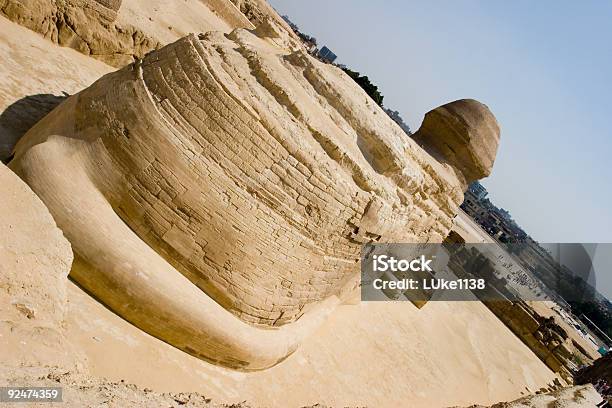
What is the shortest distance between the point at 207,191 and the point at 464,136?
5.54m

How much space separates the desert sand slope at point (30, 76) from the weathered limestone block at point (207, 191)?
874mm

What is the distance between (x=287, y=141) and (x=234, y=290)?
164cm

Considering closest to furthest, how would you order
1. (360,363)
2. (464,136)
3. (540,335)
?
(360,363) → (464,136) → (540,335)

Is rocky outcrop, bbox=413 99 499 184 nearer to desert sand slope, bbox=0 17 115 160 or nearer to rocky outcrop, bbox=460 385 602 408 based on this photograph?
rocky outcrop, bbox=460 385 602 408

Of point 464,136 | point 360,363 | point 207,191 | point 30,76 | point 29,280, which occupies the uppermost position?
point 464,136

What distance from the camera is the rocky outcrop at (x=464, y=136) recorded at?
8156 millimetres

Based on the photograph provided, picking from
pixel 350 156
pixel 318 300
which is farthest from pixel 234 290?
pixel 350 156

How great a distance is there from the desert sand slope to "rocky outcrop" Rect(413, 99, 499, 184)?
626 centimetres

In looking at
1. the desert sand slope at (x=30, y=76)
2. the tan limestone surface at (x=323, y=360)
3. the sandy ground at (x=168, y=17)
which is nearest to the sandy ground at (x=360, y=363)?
the tan limestone surface at (x=323, y=360)

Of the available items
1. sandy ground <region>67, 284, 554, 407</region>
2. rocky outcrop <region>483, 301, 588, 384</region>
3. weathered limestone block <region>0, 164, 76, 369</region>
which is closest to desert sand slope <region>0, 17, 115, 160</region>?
weathered limestone block <region>0, 164, 76, 369</region>

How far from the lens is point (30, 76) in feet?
22.4

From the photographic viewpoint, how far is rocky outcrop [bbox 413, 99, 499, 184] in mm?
8156
